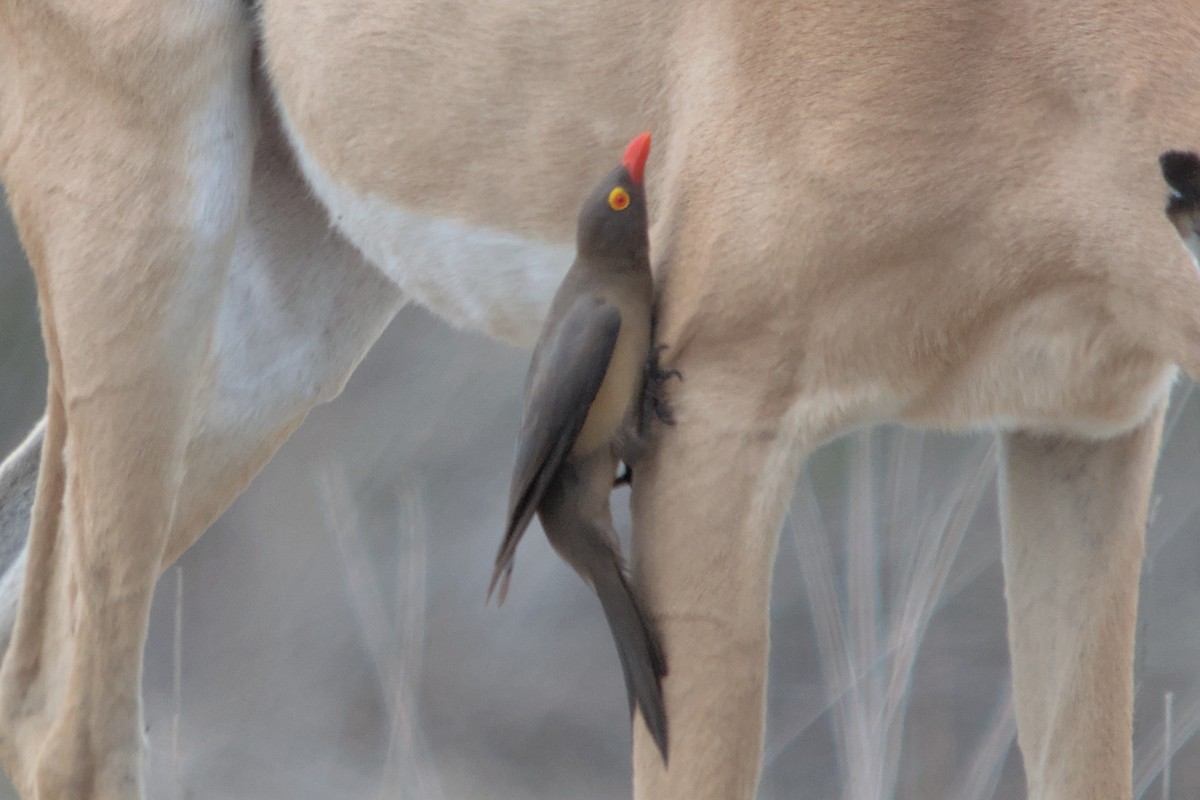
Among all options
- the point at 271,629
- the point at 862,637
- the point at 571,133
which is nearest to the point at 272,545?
the point at 271,629

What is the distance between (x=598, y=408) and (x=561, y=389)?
0.06 meters

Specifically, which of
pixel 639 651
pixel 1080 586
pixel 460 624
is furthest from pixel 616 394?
pixel 460 624

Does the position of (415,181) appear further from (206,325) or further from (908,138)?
(908,138)

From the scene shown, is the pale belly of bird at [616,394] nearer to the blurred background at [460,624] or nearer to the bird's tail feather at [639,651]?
the bird's tail feather at [639,651]

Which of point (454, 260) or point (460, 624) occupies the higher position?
point (454, 260)

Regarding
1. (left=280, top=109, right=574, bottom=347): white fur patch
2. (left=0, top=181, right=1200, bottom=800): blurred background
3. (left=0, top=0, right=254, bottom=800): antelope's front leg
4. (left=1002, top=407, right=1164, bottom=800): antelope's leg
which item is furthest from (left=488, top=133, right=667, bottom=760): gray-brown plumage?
(left=0, top=181, right=1200, bottom=800): blurred background

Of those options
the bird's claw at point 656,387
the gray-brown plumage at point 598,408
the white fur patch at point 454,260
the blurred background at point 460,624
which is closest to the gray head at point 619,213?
the gray-brown plumage at point 598,408

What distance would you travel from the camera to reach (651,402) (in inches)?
60.3

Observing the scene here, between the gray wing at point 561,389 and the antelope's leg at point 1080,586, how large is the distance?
23.3 inches

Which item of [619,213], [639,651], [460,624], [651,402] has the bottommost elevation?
[460,624]

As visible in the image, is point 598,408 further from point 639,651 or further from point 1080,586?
point 1080,586

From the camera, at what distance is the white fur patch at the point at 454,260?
183 cm

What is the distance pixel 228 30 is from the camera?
207cm

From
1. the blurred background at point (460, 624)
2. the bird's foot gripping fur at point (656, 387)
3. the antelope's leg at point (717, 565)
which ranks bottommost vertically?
the blurred background at point (460, 624)
